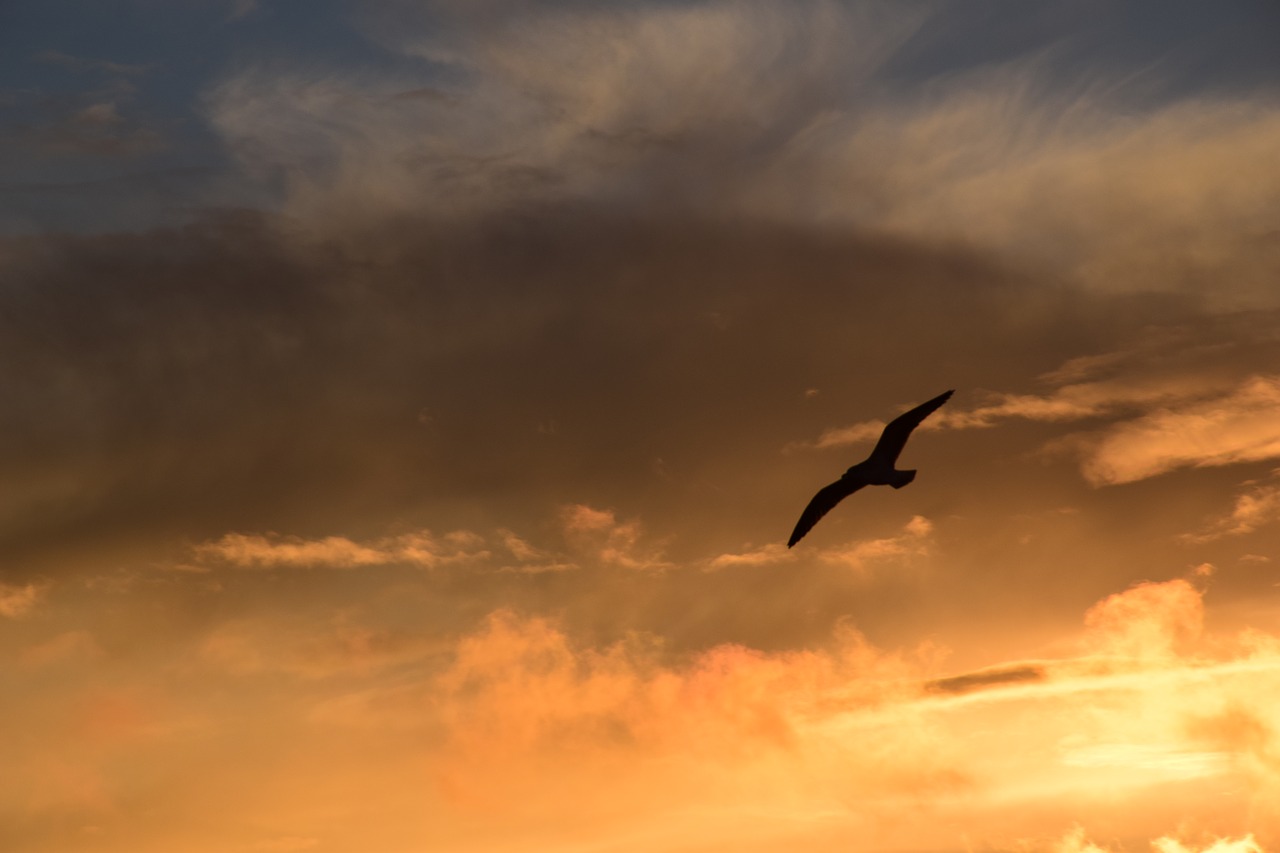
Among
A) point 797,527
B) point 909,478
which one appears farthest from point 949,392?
point 797,527

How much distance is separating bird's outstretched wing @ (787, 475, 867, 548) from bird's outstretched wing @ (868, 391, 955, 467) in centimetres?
345

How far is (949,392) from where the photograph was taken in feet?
265

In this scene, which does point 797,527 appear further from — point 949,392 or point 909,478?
point 949,392

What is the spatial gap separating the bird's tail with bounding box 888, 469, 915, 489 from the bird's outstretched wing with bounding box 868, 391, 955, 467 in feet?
3.94

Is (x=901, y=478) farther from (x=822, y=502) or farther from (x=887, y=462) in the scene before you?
(x=822, y=502)

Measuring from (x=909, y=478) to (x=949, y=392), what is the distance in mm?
8896

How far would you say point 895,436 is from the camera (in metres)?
→ 88.5

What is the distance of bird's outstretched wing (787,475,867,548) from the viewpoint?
92375 millimetres

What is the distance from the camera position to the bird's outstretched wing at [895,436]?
8631 cm

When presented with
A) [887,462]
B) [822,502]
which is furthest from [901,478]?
[822,502]

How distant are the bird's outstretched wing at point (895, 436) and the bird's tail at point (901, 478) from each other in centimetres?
120

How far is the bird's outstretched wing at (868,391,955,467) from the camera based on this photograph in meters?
86.3

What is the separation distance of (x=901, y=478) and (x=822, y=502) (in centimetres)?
792

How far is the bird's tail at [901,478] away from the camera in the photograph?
87.9 metres
